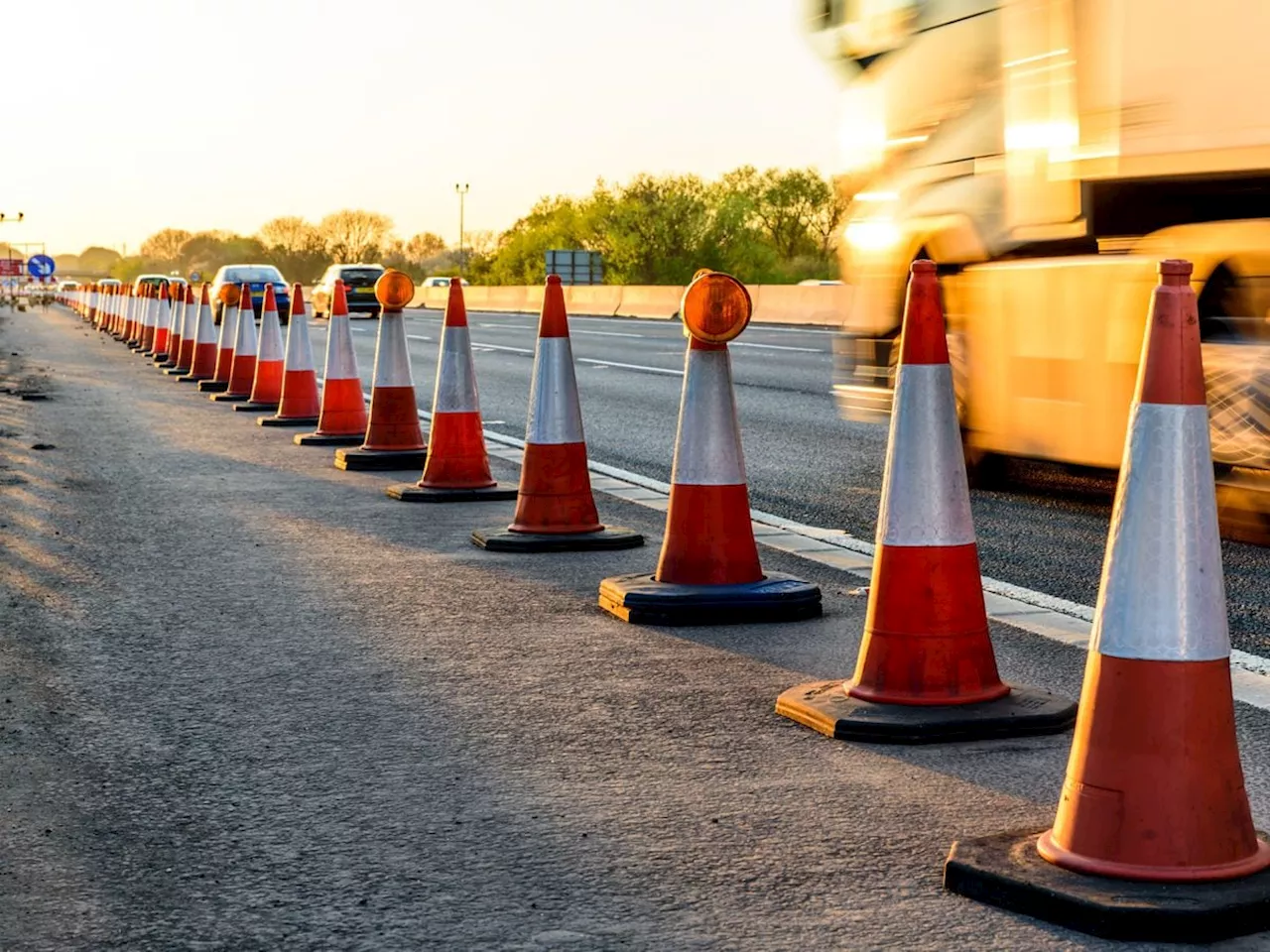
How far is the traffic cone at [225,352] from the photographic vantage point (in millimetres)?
17922

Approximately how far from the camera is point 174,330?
77.9 feet

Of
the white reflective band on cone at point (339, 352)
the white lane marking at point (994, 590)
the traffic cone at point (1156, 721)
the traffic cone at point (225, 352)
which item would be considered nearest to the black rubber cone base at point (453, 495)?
the white lane marking at point (994, 590)

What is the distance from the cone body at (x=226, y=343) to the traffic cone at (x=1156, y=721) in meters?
14.8

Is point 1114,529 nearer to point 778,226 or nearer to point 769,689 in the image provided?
point 769,689

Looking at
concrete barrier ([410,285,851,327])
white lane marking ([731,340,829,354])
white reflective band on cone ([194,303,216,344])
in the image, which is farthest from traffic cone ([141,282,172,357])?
white lane marking ([731,340,829,354])

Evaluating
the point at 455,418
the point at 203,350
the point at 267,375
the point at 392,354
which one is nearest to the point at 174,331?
the point at 203,350

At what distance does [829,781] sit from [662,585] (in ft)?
6.88

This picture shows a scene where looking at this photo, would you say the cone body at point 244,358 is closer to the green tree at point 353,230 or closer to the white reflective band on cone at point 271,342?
the white reflective band on cone at point 271,342

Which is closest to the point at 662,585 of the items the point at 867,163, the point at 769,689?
the point at 769,689

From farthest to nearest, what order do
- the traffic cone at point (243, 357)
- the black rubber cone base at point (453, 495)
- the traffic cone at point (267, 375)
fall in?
the traffic cone at point (243, 357) → the traffic cone at point (267, 375) → the black rubber cone base at point (453, 495)

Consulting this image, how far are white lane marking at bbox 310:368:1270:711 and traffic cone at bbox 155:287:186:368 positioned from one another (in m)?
13.6

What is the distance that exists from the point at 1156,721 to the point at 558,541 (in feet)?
14.4

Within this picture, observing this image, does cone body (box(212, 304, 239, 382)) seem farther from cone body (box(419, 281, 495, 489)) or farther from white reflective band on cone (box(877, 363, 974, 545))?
white reflective band on cone (box(877, 363, 974, 545))

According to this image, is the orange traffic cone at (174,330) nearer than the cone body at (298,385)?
No
